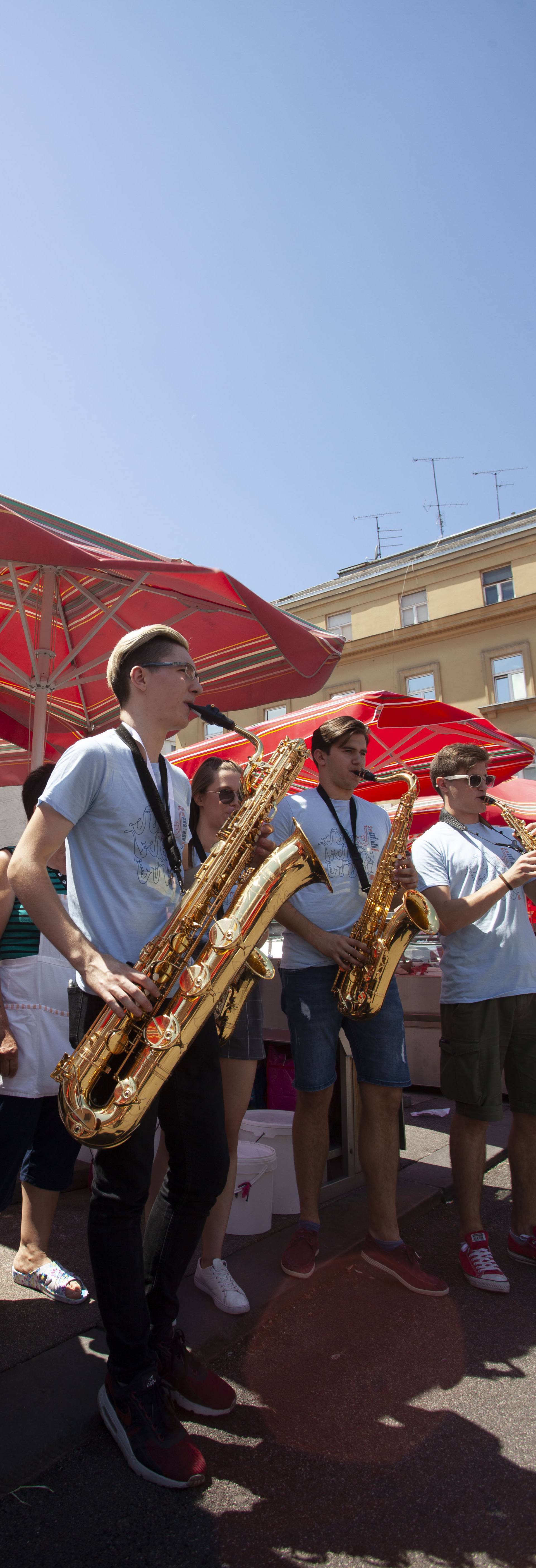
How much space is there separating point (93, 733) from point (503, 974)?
4541 millimetres

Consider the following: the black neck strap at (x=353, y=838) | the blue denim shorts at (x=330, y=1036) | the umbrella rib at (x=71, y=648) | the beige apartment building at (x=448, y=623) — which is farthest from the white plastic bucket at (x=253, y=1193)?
the beige apartment building at (x=448, y=623)

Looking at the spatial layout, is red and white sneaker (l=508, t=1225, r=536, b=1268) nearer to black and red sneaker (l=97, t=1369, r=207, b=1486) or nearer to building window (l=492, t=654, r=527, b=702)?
black and red sneaker (l=97, t=1369, r=207, b=1486)

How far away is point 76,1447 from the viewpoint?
2.06m

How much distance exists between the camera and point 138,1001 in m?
1.93

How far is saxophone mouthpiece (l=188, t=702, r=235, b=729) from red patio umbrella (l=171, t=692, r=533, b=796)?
3.15 metres

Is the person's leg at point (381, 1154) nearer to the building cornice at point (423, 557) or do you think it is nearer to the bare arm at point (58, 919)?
the bare arm at point (58, 919)

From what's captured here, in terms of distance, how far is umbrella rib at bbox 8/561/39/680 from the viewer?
467 centimetres

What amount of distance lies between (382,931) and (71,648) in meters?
3.62

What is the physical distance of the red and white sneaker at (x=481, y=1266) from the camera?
3.10 meters

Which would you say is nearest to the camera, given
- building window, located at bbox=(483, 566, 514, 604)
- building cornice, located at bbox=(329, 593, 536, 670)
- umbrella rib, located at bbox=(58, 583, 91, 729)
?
umbrella rib, located at bbox=(58, 583, 91, 729)

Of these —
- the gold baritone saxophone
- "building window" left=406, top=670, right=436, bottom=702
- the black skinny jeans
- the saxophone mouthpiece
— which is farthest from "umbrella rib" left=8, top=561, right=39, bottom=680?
"building window" left=406, top=670, right=436, bottom=702

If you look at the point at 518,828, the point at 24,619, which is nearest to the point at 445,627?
the point at 24,619

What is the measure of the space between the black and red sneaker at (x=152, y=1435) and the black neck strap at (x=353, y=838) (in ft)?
6.33

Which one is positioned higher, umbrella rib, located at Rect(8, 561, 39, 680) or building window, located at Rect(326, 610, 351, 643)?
building window, located at Rect(326, 610, 351, 643)
